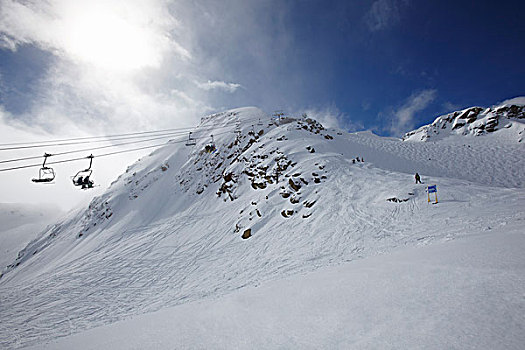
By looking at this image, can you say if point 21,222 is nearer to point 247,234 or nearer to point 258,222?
point 247,234

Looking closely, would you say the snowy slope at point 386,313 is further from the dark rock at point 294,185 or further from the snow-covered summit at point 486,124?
the snow-covered summit at point 486,124

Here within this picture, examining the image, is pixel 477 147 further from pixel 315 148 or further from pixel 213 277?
pixel 213 277

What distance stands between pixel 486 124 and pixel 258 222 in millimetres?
55745

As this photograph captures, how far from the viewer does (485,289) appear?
8.37ft

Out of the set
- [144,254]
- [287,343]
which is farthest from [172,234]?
[287,343]

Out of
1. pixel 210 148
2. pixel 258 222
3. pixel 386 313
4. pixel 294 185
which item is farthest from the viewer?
pixel 210 148

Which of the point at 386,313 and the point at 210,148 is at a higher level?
the point at 210,148

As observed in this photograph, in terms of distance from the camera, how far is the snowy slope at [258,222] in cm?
957

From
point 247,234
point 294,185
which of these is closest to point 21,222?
point 247,234

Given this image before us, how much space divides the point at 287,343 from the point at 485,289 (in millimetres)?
2810

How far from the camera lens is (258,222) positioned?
16266mm

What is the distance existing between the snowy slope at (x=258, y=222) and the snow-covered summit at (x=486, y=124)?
33.0 ft

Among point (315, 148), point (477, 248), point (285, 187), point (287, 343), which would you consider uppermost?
point (315, 148)

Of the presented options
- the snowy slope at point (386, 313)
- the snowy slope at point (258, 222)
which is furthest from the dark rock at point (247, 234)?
the snowy slope at point (386, 313)
